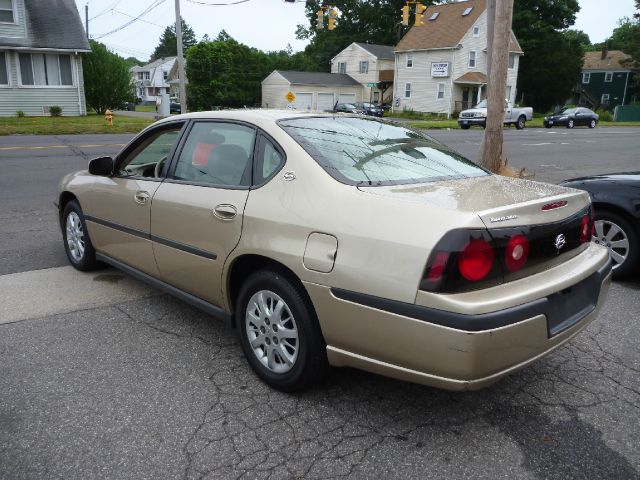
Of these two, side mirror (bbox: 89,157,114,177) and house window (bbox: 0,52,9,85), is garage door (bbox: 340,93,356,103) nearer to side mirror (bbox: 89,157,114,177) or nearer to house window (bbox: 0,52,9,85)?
house window (bbox: 0,52,9,85)

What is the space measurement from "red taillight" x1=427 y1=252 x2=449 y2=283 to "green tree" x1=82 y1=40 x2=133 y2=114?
36748mm

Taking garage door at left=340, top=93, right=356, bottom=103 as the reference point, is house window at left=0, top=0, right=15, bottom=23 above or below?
above

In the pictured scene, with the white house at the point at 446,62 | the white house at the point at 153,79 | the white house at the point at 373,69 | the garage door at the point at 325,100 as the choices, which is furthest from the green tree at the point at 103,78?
the white house at the point at 153,79

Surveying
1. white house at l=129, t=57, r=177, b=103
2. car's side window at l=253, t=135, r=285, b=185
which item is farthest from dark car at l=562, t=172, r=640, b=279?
white house at l=129, t=57, r=177, b=103

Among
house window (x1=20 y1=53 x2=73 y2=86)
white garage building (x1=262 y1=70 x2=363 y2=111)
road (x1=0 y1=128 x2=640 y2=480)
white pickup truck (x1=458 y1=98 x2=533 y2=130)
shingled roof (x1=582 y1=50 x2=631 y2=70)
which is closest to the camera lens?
road (x1=0 y1=128 x2=640 y2=480)

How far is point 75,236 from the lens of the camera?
5.18 metres

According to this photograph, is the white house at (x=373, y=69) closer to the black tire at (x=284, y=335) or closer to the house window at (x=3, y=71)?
the house window at (x=3, y=71)

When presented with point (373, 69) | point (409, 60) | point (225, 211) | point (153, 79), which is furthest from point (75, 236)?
point (153, 79)

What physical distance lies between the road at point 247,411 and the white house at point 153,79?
301 ft

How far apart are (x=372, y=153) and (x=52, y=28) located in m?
31.5

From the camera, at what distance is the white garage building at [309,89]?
54.2 metres

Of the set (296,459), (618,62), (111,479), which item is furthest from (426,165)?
(618,62)

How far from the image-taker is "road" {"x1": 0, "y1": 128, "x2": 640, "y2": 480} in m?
2.55

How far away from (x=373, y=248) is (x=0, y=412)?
2100 mm
